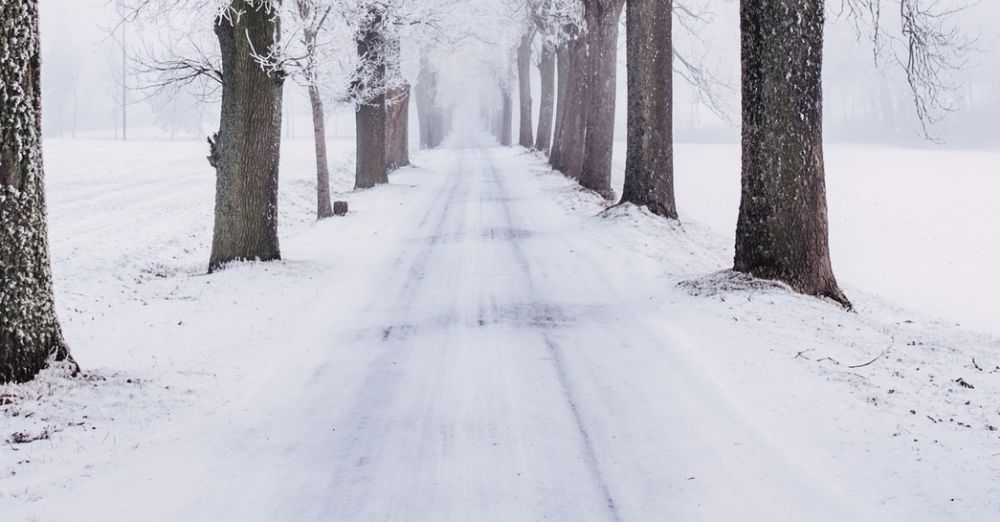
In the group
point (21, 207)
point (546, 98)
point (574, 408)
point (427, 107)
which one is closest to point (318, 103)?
point (21, 207)

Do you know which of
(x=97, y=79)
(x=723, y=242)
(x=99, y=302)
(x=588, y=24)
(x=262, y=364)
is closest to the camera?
(x=262, y=364)

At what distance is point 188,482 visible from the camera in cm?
438

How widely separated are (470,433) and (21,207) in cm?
341

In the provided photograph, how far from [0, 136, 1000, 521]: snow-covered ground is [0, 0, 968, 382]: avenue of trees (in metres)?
0.66

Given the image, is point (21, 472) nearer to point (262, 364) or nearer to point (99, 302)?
point (262, 364)

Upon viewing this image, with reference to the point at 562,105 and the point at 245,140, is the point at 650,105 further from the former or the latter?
the point at 562,105

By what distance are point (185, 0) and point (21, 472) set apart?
8499mm

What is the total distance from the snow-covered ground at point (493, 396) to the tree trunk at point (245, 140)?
73cm

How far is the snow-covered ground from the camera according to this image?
13.7 ft

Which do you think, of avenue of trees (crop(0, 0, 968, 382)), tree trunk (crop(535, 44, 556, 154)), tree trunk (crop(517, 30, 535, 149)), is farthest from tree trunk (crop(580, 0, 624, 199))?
tree trunk (crop(517, 30, 535, 149))

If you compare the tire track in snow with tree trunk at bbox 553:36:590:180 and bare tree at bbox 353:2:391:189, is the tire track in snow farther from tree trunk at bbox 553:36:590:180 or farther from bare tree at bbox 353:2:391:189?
tree trunk at bbox 553:36:590:180

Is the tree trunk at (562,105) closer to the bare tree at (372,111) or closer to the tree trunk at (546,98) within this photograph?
the tree trunk at (546,98)

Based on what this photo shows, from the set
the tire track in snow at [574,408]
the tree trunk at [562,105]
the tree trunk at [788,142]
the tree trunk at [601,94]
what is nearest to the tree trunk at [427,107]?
the tree trunk at [562,105]

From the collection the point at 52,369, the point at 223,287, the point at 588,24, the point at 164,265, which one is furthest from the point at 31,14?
the point at 588,24
